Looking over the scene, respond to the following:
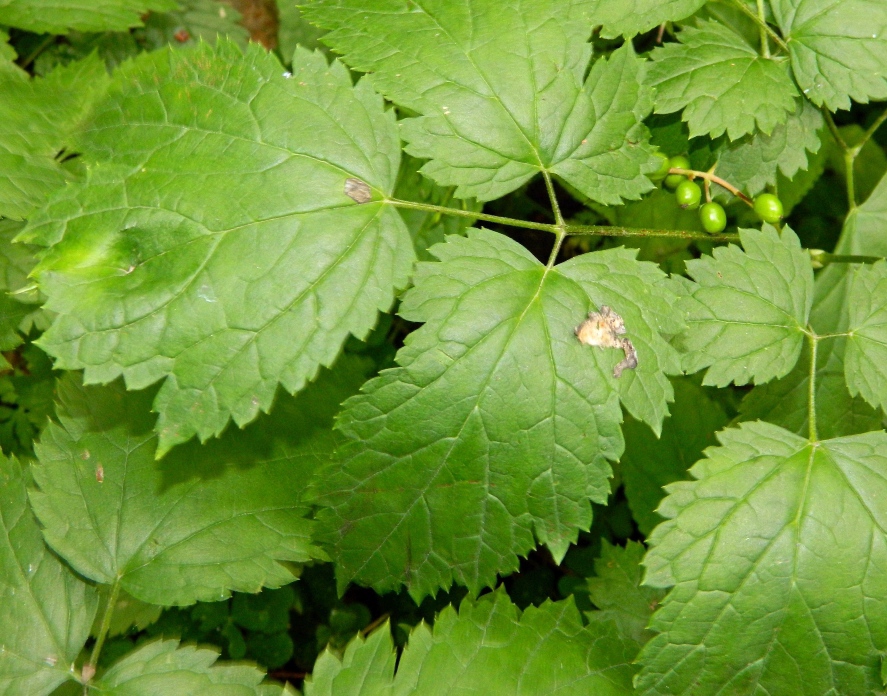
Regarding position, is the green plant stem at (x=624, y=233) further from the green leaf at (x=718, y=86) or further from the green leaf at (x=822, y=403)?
the green leaf at (x=822, y=403)

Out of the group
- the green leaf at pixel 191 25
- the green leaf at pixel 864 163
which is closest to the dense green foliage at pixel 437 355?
the green leaf at pixel 191 25

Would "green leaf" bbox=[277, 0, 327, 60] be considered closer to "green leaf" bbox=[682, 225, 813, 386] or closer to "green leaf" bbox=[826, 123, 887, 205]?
"green leaf" bbox=[682, 225, 813, 386]

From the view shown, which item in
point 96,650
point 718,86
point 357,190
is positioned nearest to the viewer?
point 357,190

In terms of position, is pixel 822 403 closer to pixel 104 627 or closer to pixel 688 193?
pixel 688 193

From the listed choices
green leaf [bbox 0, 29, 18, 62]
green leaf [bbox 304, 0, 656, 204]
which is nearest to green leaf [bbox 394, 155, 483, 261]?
green leaf [bbox 304, 0, 656, 204]

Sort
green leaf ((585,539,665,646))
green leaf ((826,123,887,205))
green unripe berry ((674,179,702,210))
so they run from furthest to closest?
green leaf ((826,123,887,205)) < green leaf ((585,539,665,646)) < green unripe berry ((674,179,702,210))

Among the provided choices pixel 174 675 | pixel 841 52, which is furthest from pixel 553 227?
pixel 174 675
